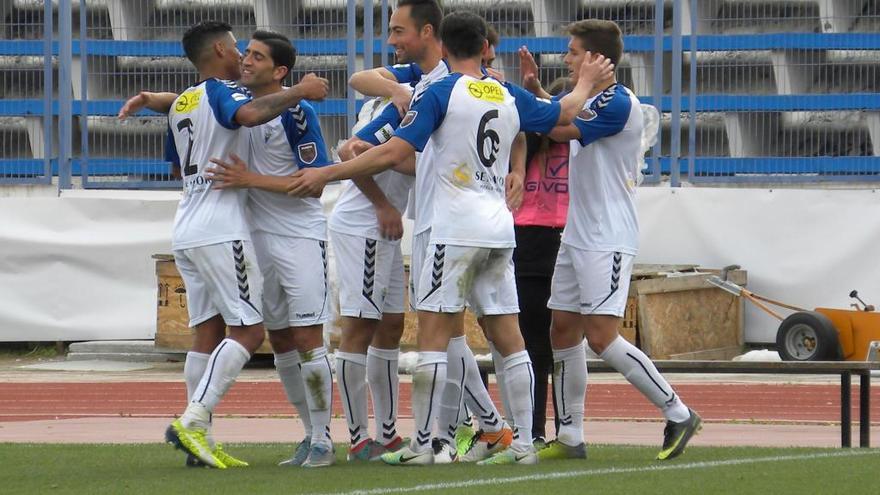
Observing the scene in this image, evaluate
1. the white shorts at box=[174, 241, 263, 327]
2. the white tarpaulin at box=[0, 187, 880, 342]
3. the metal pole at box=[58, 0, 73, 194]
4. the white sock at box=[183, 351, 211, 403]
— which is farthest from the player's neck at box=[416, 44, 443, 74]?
the metal pole at box=[58, 0, 73, 194]

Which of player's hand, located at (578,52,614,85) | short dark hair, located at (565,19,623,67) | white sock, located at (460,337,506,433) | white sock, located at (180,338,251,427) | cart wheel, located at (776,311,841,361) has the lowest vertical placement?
cart wheel, located at (776,311,841,361)

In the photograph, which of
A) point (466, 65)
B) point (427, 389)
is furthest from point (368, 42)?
point (427, 389)

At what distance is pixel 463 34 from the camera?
301 inches

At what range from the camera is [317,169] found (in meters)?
7.78

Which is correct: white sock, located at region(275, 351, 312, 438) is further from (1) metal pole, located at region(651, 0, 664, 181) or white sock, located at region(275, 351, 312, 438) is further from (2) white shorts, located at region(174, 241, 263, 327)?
(1) metal pole, located at region(651, 0, 664, 181)

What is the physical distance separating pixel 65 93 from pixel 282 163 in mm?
12046

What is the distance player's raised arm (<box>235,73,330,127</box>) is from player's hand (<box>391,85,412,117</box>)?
A: 0.59 m

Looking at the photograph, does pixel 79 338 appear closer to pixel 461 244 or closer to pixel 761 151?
pixel 761 151

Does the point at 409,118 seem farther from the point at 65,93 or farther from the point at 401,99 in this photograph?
the point at 65,93

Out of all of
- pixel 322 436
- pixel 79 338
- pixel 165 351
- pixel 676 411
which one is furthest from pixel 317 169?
pixel 79 338

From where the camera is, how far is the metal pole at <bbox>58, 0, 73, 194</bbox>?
19484mm

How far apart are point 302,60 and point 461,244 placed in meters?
11.7

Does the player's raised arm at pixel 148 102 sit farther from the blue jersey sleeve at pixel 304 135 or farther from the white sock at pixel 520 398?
the white sock at pixel 520 398

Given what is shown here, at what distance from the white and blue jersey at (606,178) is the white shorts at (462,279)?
1.77 feet
